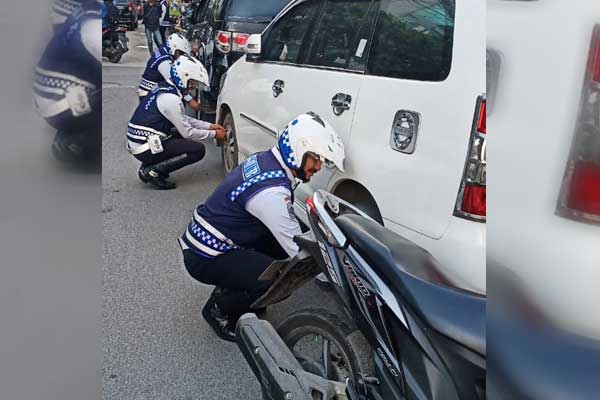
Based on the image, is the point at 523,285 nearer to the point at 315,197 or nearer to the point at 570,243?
the point at 570,243

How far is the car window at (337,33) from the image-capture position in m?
3.42

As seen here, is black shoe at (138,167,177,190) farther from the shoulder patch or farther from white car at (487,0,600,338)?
white car at (487,0,600,338)

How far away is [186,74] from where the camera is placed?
17.0ft

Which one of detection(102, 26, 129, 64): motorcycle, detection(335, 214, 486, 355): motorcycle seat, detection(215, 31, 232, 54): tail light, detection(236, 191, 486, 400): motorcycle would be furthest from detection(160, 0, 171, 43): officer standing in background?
detection(335, 214, 486, 355): motorcycle seat

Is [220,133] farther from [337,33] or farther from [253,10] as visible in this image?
[253,10]

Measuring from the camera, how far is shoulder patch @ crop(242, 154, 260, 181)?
2861 mm

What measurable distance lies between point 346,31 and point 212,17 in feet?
15.9

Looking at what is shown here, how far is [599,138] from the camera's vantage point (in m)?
0.72

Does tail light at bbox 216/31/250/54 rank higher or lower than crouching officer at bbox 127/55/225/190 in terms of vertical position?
higher

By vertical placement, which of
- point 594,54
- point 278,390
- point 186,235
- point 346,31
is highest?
point 346,31

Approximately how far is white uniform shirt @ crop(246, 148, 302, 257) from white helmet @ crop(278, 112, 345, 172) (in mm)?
152

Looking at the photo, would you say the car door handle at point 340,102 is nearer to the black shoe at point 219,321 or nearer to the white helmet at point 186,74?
the black shoe at point 219,321

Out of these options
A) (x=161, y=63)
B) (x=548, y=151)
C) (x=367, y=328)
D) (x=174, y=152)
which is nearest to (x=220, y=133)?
(x=174, y=152)

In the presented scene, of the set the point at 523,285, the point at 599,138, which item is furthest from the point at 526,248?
the point at 599,138
